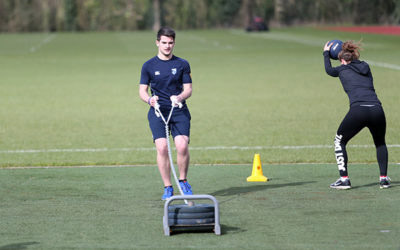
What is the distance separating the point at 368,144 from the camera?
579 inches

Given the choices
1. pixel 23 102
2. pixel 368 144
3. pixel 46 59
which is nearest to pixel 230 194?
pixel 368 144

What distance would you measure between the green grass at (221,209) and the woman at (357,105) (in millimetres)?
397

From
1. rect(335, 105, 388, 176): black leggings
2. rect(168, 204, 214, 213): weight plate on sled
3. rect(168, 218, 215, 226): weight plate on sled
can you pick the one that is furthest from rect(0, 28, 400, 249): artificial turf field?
rect(335, 105, 388, 176): black leggings

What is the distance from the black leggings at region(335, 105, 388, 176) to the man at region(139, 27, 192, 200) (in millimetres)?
1977

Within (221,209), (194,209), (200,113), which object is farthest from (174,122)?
(200,113)

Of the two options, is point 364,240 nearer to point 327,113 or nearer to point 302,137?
point 302,137

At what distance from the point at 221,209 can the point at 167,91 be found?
1427mm

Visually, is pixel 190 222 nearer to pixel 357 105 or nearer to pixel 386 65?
pixel 357 105

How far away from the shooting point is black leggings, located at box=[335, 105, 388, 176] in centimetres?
968

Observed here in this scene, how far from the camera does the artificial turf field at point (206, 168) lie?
7.74 m

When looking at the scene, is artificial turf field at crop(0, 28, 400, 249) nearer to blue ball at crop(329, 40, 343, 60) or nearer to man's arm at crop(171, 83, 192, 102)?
man's arm at crop(171, 83, 192, 102)

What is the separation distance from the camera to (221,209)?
896 centimetres

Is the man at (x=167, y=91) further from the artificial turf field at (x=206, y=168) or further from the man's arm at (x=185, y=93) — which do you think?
the artificial turf field at (x=206, y=168)

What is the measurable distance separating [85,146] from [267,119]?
500 centimetres
